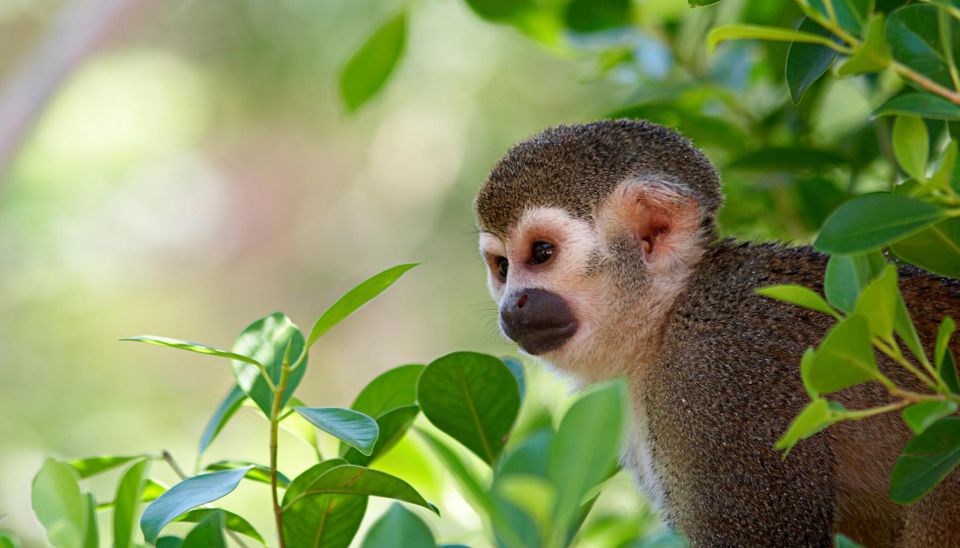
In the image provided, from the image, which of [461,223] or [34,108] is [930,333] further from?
[461,223]

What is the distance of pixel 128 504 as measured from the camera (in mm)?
1275

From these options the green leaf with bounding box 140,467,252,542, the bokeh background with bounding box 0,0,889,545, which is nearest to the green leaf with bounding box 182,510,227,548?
the green leaf with bounding box 140,467,252,542

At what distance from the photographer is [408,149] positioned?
415 inches

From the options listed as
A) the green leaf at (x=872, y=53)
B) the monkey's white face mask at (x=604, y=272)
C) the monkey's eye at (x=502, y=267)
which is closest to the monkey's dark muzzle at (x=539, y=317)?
the monkey's white face mask at (x=604, y=272)

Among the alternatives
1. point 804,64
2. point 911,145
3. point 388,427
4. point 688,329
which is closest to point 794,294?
point 911,145

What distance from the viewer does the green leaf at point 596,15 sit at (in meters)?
2.41

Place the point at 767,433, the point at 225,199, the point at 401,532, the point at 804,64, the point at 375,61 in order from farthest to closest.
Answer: the point at 225,199 → the point at 375,61 → the point at 767,433 → the point at 804,64 → the point at 401,532

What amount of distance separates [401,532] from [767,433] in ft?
3.20

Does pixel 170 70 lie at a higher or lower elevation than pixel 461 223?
higher

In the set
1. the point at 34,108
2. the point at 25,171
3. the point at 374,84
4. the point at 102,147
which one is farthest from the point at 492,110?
the point at 374,84

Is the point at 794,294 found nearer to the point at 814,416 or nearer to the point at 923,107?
the point at 814,416

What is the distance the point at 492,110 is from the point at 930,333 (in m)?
8.58

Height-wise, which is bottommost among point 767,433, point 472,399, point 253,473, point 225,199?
point 225,199

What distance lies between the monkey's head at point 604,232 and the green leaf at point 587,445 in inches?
49.8
